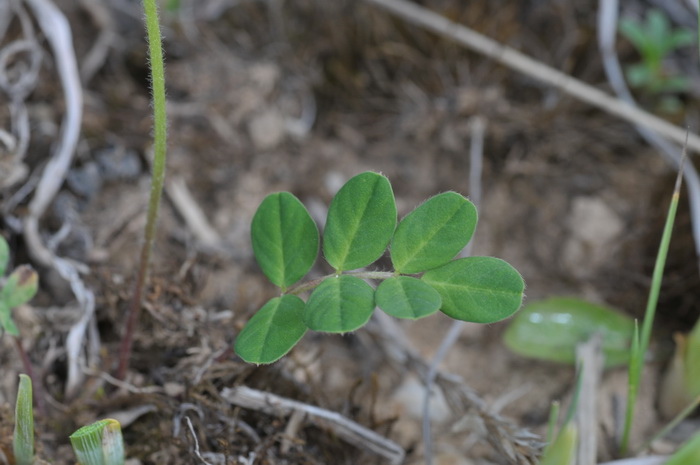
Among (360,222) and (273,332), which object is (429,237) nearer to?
(360,222)

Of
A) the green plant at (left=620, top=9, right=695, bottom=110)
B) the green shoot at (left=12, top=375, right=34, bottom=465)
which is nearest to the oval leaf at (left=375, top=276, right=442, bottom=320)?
the green shoot at (left=12, top=375, right=34, bottom=465)


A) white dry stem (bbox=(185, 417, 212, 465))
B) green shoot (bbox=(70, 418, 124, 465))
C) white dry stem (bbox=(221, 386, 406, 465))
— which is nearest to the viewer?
green shoot (bbox=(70, 418, 124, 465))

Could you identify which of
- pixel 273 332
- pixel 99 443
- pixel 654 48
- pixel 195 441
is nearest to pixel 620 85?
pixel 654 48

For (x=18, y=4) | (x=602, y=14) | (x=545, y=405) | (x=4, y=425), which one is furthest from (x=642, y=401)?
(x=18, y=4)

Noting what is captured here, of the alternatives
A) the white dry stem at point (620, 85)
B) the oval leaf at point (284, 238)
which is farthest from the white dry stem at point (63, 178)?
the white dry stem at point (620, 85)

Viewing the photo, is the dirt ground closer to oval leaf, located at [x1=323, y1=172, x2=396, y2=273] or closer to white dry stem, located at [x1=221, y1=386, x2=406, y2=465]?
white dry stem, located at [x1=221, y1=386, x2=406, y2=465]

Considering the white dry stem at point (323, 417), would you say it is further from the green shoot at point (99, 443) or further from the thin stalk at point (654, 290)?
the thin stalk at point (654, 290)
